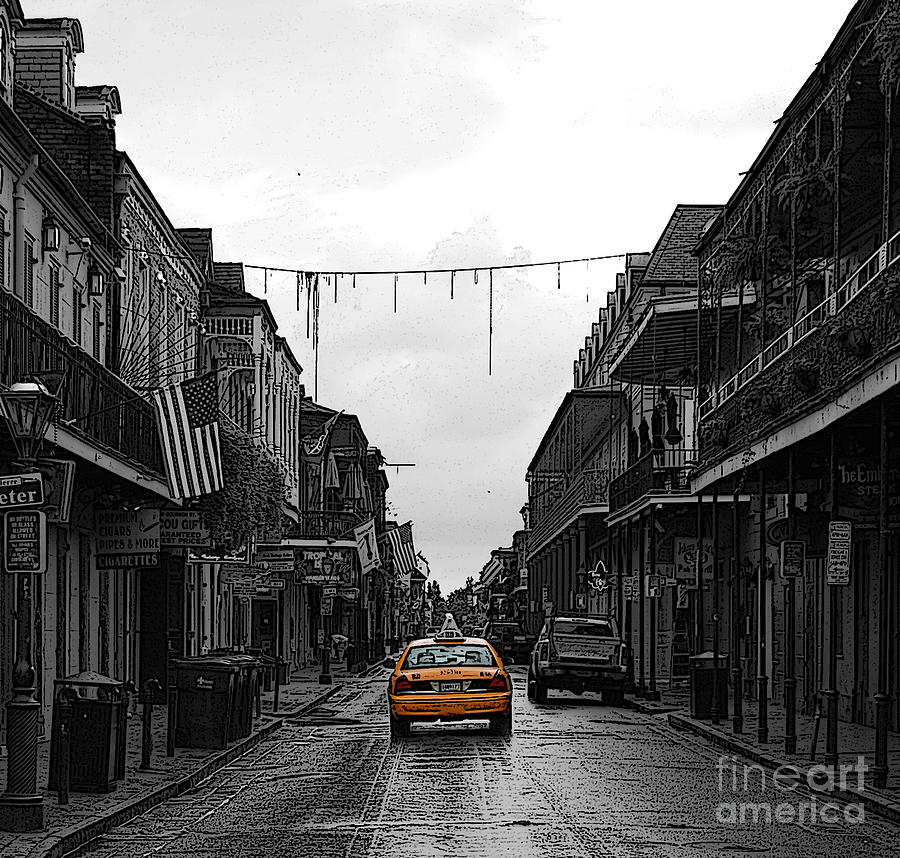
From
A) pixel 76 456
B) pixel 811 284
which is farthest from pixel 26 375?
pixel 811 284

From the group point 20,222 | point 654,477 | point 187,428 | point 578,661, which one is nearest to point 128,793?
point 187,428

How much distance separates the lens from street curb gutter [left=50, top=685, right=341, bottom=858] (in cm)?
1330

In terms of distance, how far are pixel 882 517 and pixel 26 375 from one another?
9302 mm

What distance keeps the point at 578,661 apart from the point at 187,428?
1492cm

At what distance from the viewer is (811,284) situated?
28672mm

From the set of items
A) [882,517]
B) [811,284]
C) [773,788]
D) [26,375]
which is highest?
[811,284]

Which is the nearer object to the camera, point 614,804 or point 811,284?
point 614,804

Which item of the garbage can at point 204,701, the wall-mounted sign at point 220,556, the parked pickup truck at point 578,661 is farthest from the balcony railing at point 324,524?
the garbage can at point 204,701

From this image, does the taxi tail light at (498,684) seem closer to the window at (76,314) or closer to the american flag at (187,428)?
the american flag at (187,428)

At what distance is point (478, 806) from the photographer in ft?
52.1

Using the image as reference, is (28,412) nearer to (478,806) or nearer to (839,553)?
(478,806)

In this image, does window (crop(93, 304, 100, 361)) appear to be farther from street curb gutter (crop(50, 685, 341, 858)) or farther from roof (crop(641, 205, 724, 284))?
roof (crop(641, 205, 724, 284))

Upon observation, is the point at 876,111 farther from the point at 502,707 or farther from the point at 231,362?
the point at 231,362

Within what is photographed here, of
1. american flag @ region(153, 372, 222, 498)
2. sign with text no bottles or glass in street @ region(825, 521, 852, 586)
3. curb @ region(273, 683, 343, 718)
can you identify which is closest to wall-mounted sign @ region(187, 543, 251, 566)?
curb @ region(273, 683, 343, 718)
